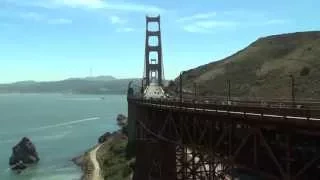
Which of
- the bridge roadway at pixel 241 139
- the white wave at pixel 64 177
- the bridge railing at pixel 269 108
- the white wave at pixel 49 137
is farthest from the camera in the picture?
the white wave at pixel 49 137

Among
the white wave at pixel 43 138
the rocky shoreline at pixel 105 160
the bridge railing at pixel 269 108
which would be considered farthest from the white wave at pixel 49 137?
the bridge railing at pixel 269 108

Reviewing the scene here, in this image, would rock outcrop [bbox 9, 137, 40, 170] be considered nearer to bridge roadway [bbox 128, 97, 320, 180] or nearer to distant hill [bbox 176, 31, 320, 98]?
distant hill [bbox 176, 31, 320, 98]

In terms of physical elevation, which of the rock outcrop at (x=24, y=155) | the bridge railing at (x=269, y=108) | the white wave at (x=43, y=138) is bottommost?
the white wave at (x=43, y=138)

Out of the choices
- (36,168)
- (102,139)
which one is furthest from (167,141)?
(102,139)

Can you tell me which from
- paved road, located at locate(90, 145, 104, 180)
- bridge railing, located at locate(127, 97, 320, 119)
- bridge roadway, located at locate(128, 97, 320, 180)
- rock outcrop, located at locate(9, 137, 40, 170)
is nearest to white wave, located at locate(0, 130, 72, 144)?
rock outcrop, located at locate(9, 137, 40, 170)

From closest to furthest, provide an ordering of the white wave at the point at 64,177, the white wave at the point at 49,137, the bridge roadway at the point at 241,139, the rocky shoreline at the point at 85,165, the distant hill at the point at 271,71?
the bridge roadway at the point at 241,139, the rocky shoreline at the point at 85,165, the white wave at the point at 64,177, the distant hill at the point at 271,71, the white wave at the point at 49,137

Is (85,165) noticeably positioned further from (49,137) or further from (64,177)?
(49,137)

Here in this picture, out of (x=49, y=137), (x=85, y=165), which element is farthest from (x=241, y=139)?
(x=49, y=137)

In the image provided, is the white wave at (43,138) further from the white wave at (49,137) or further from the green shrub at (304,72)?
the green shrub at (304,72)
